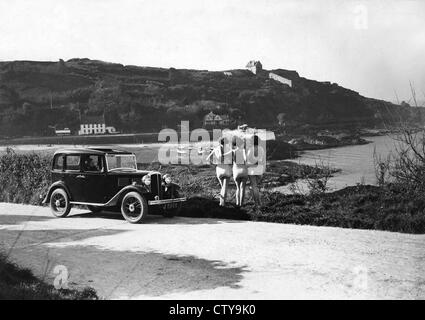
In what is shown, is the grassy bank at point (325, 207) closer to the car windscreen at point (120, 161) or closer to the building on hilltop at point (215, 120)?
the car windscreen at point (120, 161)

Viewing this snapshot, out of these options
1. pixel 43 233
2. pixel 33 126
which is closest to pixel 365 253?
pixel 43 233

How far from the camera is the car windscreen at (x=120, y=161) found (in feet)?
36.6

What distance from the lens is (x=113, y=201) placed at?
10758 mm

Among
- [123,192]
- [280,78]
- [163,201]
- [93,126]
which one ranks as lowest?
[163,201]

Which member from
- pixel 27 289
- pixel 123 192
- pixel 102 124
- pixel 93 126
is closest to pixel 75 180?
pixel 123 192

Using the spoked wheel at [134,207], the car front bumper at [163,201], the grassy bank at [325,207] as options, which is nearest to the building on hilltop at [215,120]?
the grassy bank at [325,207]

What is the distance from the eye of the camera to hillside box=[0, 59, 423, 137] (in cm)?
5225

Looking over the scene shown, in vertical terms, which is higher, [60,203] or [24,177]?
[24,177]

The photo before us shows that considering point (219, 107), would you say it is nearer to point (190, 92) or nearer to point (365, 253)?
point (190, 92)

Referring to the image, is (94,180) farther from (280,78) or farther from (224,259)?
(280,78)

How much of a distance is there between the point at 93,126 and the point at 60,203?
40.1 metres

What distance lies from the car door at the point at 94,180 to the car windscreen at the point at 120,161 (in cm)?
17

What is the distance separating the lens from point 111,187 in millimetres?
10930

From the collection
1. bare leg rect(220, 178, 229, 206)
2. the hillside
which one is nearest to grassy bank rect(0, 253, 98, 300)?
bare leg rect(220, 178, 229, 206)
